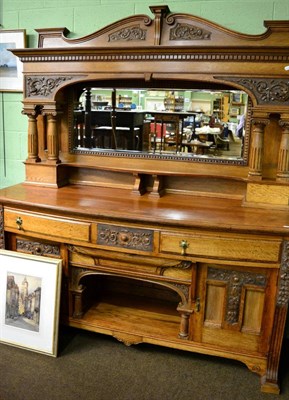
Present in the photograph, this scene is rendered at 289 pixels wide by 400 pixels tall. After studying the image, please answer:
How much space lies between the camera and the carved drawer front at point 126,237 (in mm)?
2055

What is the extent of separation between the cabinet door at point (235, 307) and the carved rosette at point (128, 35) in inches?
55.9

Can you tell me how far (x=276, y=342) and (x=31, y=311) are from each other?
1.42 m

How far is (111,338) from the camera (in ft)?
8.16

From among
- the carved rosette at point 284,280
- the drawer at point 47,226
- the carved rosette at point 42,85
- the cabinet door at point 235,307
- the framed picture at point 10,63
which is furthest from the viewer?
the framed picture at point 10,63

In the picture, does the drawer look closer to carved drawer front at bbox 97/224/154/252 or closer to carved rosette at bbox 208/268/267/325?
carved drawer front at bbox 97/224/154/252

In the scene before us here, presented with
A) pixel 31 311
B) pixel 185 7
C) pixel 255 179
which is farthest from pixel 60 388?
pixel 185 7

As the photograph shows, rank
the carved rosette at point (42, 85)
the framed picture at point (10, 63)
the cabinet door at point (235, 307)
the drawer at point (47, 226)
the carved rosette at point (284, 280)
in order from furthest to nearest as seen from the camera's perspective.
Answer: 1. the framed picture at point (10, 63)
2. the carved rosette at point (42, 85)
3. the drawer at point (47, 226)
4. the cabinet door at point (235, 307)
5. the carved rosette at point (284, 280)

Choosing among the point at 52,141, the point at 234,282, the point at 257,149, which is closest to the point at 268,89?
the point at 257,149

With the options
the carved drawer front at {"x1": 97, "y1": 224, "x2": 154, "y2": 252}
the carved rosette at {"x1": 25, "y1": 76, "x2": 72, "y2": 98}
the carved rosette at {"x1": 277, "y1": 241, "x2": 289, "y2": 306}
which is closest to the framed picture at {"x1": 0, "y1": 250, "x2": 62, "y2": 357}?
the carved drawer front at {"x1": 97, "y1": 224, "x2": 154, "y2": 252}

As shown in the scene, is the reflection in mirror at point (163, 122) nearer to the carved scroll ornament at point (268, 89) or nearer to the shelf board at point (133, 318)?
the carved scroll ornament at point (268, 89)

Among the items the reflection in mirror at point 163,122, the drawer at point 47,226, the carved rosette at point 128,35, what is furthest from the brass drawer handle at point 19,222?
the carved rosette at point 128,35

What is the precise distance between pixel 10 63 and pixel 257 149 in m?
1.87

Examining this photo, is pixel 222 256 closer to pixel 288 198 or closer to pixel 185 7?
pixel 288 198

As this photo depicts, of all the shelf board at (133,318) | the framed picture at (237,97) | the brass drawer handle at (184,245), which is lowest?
the shelf board at (133,318)
